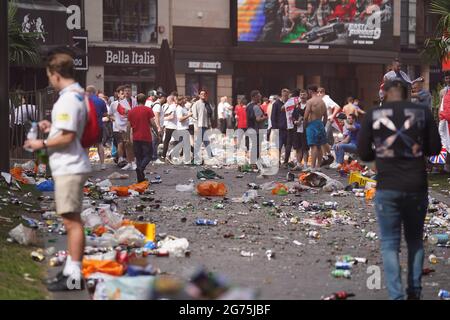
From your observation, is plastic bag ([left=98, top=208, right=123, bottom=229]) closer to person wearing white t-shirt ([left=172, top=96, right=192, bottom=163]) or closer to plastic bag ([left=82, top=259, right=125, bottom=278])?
plastic bag ([left=82, top=259, right=125, bottom=278])

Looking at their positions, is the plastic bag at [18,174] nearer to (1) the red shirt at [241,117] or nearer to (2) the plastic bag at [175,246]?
(2) the plastic bag at [175,246]

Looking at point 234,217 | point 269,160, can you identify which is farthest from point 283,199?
point 269,160

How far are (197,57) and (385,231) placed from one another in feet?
125

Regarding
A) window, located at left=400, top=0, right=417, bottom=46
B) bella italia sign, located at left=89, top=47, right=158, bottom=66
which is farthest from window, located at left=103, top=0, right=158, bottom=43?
window, located at left=400, top=0, right=417, bottom=46

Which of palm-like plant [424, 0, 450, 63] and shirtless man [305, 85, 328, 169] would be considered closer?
palm-like plant [424, 0, 450, 63]

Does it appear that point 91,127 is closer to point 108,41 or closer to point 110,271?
point 110,271

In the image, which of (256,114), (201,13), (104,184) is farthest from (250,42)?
(104,184)

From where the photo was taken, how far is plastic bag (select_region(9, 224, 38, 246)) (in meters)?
9.77

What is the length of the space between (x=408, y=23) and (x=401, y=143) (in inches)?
1919

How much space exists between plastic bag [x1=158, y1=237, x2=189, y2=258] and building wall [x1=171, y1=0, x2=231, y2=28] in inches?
1371

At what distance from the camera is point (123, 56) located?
41.6 meters

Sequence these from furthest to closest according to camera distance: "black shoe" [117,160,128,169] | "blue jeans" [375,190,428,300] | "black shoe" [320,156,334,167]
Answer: "black shoe" [320,156,334,167]
"black shoe" [117,160,128,169]
"blue jeans" [375,190,428,300]

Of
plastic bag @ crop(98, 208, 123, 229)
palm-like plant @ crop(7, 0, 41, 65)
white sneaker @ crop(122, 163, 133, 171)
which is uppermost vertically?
palm-like plant @ crop(7, 0, 41, 65)

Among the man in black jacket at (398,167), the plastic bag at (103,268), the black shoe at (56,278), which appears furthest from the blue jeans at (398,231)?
the black shoe at (56,278)
